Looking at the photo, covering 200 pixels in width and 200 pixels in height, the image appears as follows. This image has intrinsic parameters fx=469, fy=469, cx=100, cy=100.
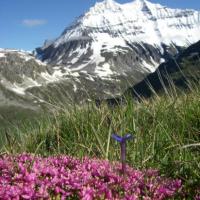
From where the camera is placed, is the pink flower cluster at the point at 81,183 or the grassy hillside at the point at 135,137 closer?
the pink flower cluster at the point at 81,183

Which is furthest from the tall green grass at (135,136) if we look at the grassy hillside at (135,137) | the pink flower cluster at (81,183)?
the pink flower cluster at (81,183)

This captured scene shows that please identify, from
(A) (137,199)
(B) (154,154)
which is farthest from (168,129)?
(A) (137,199)

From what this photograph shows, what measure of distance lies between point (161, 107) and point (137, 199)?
15.2ft

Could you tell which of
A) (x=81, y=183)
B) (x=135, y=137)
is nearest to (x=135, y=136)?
(x=135, y=137)

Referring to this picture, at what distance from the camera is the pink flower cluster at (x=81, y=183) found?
14.0 ft

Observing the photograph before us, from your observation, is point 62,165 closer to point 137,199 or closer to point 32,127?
point 137,199

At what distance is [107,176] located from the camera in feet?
16.1

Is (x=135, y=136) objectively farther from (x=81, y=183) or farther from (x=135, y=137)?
(x=81, y=183)

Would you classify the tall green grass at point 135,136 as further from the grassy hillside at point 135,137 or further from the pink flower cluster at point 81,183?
the pink flower cluster at point 81,183

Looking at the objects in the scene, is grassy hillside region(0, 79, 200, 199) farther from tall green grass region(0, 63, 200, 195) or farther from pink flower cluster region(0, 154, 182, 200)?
pink flower cluster region(0, 154, 182, 200)

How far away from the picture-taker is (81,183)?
4.54 metres

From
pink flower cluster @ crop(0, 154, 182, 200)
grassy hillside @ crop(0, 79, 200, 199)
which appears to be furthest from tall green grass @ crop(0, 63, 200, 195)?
pink flower cluster @ crop(0, 154, 182, 200)

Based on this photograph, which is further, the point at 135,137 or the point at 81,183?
the point at 135,137

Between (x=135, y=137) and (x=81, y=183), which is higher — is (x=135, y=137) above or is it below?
above
